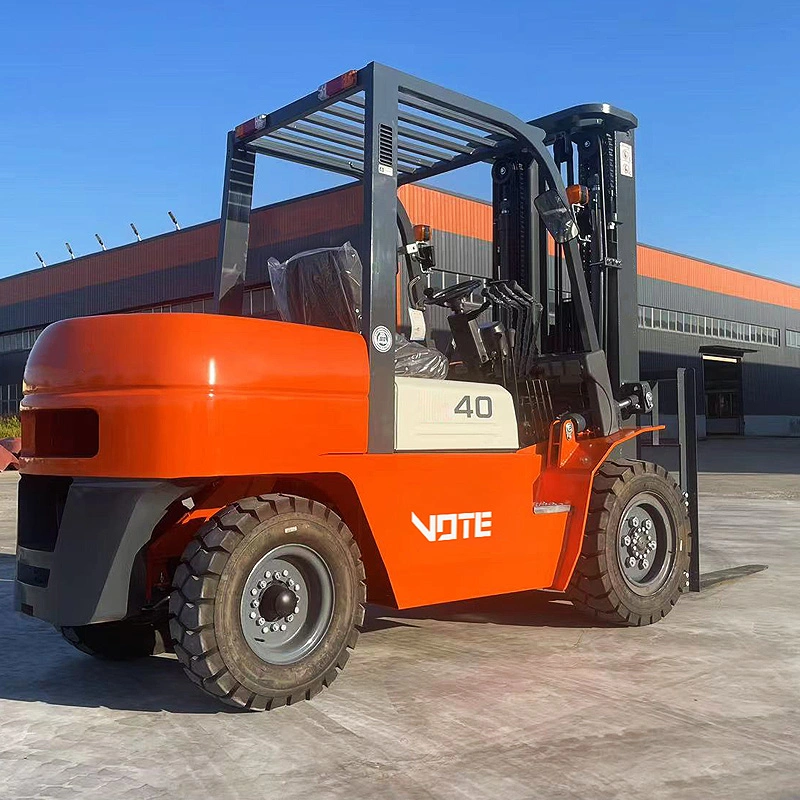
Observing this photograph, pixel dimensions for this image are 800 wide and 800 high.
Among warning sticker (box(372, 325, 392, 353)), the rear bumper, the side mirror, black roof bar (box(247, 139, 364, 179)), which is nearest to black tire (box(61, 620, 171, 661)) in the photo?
the rear bumper

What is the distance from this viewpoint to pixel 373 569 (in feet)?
15.5

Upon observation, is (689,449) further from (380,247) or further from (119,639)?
(119,639)

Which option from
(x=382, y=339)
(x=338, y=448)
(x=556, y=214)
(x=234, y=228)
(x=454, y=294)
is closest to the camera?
(x=338, y=448)

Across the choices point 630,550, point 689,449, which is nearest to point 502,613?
point 630,550

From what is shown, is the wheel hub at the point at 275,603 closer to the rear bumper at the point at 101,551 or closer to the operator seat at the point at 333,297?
the rear bumper at the point at 101,551

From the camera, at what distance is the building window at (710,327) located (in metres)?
43.9

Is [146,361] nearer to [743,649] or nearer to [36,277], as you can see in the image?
[743,649]

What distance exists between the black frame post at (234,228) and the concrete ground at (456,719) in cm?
223

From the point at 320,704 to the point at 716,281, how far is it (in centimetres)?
4780

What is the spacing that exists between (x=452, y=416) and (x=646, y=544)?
187 centimetres

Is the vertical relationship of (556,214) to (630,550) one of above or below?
above

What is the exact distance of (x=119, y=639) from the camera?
5230mm

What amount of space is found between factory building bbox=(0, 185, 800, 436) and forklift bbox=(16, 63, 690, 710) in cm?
552

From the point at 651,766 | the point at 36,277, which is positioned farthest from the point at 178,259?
the point at 651,766
